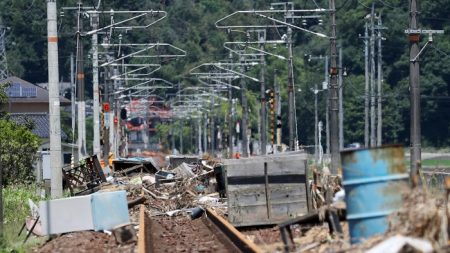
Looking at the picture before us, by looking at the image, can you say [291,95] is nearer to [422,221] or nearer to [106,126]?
[106,126]

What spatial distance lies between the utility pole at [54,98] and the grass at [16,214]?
1.25 m

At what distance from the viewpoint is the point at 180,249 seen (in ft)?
82.7

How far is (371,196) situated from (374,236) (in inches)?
40.5

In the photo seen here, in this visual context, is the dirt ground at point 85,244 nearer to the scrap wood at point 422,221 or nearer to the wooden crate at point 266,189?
the wooden crate at point 266,189

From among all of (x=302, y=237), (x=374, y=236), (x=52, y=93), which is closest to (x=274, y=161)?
(x=302, y=237)

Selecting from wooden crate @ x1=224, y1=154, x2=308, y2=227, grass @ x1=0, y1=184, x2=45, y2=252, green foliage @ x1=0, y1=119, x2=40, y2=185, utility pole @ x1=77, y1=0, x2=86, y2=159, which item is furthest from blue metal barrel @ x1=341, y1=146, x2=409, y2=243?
utility pole @ x1=77, y1=0, x2=86, y2=159

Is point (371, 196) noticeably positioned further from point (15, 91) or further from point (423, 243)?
point (15, 91)

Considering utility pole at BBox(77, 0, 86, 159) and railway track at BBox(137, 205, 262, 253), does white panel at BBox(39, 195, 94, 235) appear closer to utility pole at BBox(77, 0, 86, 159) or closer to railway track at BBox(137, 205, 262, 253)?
railway track at BBox(137, 205, 262, 253)

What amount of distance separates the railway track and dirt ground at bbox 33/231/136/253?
21.3 inches

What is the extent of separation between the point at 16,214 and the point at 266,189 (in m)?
9.69

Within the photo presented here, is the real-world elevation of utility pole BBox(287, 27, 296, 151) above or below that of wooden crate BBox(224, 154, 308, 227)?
above

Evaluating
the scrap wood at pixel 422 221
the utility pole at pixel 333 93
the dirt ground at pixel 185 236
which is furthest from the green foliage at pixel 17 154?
the scrap wood at pixel 422 221

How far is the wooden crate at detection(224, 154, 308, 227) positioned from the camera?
28.2m

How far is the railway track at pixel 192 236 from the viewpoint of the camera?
24.0 m
